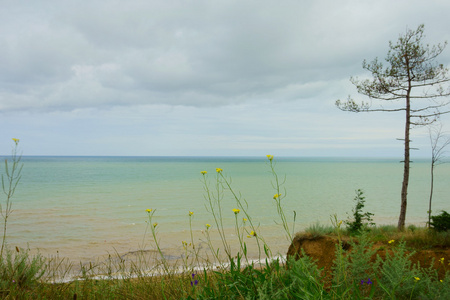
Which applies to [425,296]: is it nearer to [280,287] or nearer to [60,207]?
[280,287]

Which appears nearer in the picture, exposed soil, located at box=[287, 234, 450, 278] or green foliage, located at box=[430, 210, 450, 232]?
exposed soil, located at box=[287, 234, 450, 278]

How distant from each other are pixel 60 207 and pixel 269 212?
12.8m

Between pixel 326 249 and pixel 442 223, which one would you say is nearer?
pixel 326 249

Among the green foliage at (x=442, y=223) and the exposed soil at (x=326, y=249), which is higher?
the green foliage at (x=442, y=223)

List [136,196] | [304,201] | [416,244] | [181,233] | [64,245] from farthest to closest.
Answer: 1. [136,196]
2. [304,201]
3. [181,233]
4. [64,245]
5. [416,244]

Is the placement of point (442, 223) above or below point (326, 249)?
above

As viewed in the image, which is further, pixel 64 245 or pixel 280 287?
pixel 64 245

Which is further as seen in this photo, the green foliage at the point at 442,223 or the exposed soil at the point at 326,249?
the green foliage at the point at 442,223

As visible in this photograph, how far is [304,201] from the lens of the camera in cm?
2347

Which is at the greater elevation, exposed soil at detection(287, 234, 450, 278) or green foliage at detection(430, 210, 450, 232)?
green foliage at detection(430, 210, 450, 232)

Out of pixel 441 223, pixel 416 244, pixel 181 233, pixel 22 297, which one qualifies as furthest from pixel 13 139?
pixel 181 233

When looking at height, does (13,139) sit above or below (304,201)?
above

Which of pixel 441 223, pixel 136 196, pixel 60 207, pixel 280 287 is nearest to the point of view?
pixel 280 287

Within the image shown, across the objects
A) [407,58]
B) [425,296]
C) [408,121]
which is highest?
[407,58]
